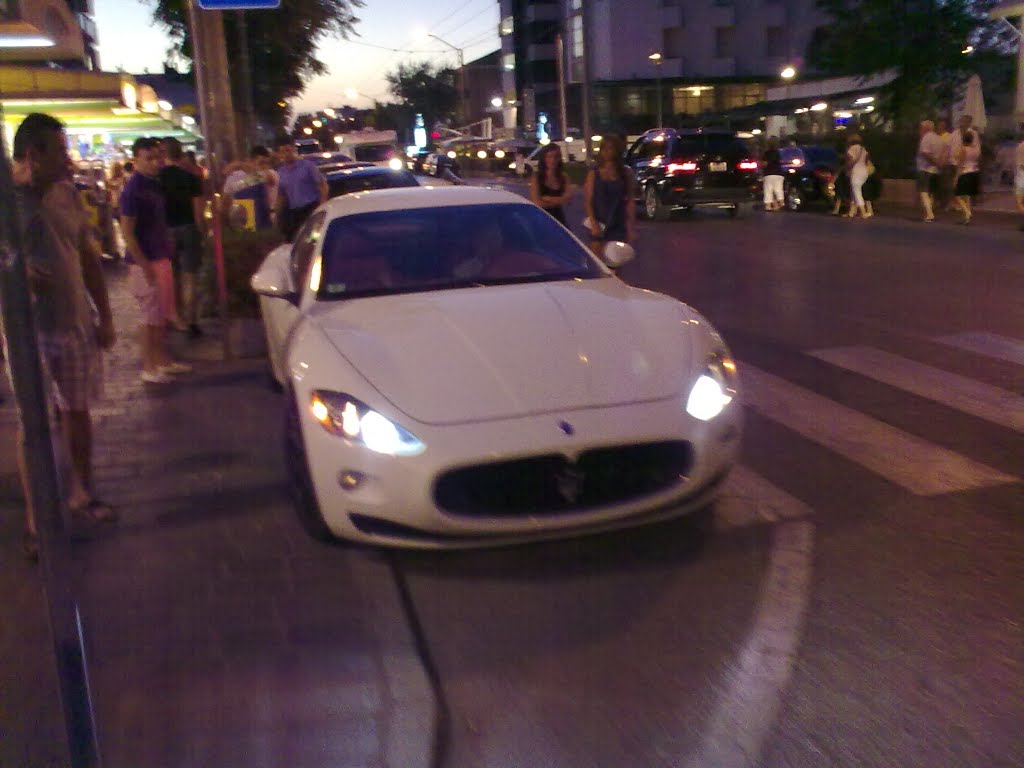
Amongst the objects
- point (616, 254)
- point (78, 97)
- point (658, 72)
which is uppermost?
point (658, 72)

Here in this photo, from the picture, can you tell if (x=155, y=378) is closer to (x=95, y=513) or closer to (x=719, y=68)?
(x=95, y=513)

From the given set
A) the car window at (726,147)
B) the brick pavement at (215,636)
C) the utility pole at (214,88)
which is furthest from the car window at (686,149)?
the brick pavement at (215,636)

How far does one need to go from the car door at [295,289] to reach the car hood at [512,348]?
0.65 metres

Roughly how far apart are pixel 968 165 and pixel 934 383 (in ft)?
44.2

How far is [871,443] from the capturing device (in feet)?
21.7

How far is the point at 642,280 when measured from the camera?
1429 cm

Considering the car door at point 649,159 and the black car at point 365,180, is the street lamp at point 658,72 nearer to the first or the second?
the car door at point 649,159

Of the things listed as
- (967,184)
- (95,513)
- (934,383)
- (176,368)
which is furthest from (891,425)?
(967,184)

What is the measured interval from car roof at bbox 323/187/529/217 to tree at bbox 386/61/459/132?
110121mm

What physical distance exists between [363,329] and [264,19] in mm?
19659

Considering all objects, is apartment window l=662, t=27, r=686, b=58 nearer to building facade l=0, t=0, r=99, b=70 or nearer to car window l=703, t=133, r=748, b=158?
car window l=703, t=133, r=748, b=158

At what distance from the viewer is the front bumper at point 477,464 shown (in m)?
4.59

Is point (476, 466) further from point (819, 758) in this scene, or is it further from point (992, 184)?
point (992, 184)

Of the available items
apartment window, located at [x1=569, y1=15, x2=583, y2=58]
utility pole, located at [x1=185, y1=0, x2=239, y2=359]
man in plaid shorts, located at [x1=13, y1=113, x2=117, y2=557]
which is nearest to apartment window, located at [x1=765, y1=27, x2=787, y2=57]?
apartment window, located at [x1=569, y1=15, x2=583, y2=58]
